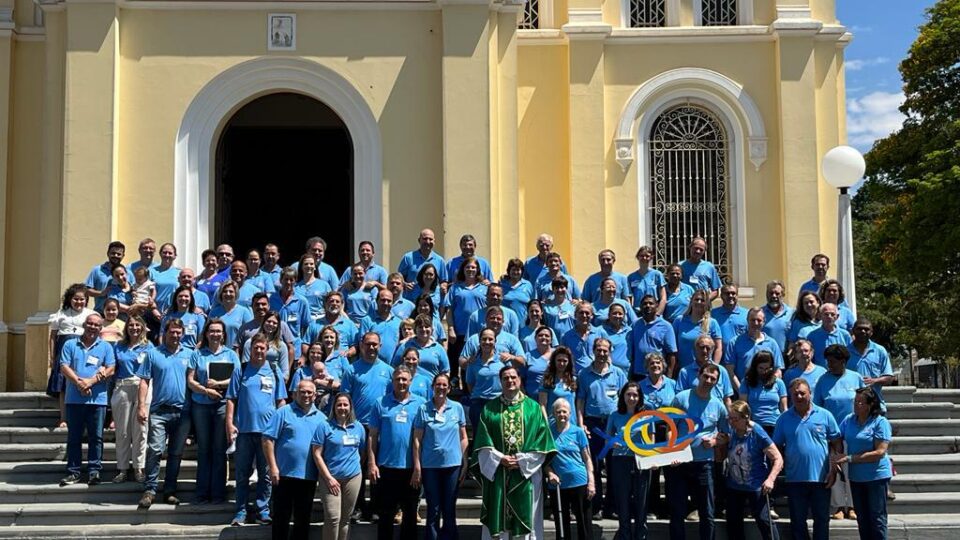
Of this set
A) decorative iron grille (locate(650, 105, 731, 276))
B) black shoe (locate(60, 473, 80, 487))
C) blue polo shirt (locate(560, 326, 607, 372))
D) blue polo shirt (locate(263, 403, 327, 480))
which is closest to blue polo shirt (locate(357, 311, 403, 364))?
blue polo shirt (locate(263, 403, 327, 480))

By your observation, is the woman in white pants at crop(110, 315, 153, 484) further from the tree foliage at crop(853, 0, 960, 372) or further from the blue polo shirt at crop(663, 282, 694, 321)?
the tree foliage at crop(853, 0, 960, 372)

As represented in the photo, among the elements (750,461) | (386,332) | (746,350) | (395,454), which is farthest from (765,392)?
(386,332)

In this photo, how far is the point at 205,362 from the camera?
10562 mm

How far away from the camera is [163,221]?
14570 mm

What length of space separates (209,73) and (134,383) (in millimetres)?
5535

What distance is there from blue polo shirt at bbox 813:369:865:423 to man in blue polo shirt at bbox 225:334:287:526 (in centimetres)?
509

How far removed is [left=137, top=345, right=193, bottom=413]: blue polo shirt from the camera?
1059 cm

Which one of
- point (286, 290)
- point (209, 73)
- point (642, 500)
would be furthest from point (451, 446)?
point (209, 73)

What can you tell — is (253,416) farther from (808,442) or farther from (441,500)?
(808,442)

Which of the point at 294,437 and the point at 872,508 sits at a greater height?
the point at 294,437

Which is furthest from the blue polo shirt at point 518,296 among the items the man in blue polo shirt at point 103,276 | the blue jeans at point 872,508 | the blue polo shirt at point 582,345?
the man in blue polo shirt at point 103,276

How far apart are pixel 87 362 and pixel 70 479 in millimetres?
1160

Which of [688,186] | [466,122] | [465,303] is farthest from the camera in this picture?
[688,186]

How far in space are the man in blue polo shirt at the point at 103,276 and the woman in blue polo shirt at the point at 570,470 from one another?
5407 millimetres
